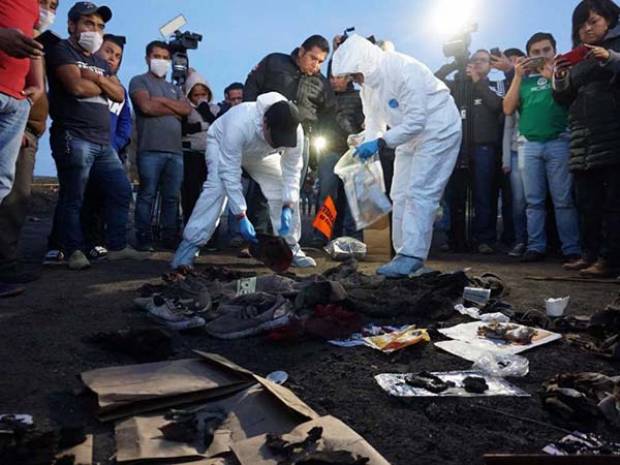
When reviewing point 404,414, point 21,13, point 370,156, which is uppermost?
point 21,13

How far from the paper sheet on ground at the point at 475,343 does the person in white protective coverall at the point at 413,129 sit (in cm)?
145

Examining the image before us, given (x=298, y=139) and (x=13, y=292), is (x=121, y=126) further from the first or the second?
(x=13, y=292)

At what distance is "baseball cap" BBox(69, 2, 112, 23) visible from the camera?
4.25 m

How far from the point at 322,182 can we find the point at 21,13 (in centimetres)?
371

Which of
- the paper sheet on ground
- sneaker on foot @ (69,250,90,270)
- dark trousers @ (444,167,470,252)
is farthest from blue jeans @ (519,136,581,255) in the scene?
sneaker on foot @ (69,250,90,270)

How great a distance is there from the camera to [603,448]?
148 centimetres

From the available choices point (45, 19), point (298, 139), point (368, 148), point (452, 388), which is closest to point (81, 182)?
point (45, 19)

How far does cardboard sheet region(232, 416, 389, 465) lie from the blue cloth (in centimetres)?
424

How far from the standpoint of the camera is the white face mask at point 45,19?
394cm

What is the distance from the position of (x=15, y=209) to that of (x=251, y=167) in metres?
1.92

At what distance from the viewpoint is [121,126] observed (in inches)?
206

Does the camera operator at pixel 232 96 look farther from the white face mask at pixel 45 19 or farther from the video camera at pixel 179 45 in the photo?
the white face mask at pixel 45 19

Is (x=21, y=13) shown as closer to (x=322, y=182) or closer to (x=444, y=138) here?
(x=444, y=138)

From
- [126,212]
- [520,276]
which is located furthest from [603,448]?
[126,212]
